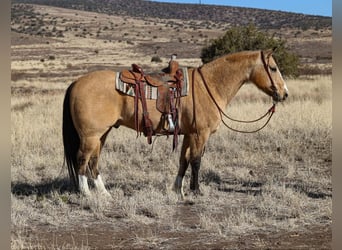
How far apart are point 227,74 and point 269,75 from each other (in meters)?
0.59

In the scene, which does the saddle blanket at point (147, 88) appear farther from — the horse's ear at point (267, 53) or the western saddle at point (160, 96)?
the horse's ear at point (267, 53)

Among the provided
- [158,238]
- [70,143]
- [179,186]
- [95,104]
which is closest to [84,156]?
[70,143]

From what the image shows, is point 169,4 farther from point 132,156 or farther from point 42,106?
point 132,156

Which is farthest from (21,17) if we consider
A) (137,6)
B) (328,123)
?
(328,123)

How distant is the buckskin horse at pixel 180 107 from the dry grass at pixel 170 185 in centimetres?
49

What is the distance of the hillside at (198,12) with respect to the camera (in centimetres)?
8612

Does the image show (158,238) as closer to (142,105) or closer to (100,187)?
(100,187)

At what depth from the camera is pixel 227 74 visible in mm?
7035

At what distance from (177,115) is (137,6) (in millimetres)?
112488

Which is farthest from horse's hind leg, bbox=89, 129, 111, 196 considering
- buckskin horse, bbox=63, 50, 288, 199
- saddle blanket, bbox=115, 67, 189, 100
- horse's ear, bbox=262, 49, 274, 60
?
horse's ear, bbox=262, 49, 274, 60

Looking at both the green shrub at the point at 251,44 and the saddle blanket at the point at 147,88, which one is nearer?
the saddle blanket at the point at 147,88

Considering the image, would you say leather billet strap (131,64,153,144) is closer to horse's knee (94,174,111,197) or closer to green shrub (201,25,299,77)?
horse's knee (94,174,111,197)

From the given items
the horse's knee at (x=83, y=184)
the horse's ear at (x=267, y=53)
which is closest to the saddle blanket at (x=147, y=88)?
the horse's ear at (x=267, y=53)

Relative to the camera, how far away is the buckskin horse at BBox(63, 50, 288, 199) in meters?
6.58
